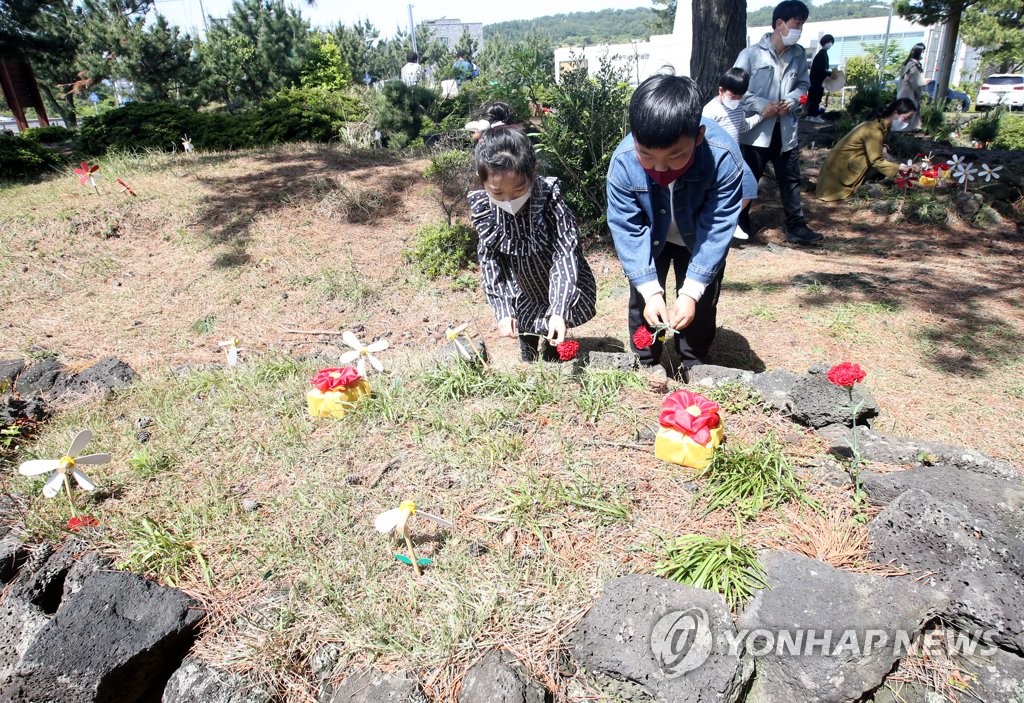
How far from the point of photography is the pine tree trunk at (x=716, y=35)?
5629 millimetres

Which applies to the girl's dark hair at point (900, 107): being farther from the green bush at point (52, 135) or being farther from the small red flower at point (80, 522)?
the green bush at point (52, 135)

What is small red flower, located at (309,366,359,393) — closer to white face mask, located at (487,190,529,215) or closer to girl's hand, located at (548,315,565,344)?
girl's hand, located at (548,315,565,344)

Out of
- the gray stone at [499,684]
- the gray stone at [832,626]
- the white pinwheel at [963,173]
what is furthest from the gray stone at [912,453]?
the white pinwheel at [963,173]

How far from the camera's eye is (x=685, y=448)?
2145 millimetres

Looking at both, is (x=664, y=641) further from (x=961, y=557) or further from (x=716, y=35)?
(x=716, y=35)

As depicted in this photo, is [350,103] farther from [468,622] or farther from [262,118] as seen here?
[468,622]

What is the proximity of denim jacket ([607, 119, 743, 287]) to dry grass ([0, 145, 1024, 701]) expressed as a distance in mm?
586

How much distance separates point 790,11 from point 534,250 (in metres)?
3.58

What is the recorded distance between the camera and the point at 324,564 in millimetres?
1940

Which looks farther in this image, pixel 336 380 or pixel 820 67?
pixel 820 67

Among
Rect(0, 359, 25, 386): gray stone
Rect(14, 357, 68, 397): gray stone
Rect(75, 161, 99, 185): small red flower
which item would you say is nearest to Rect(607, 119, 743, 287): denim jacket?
Rect(14, 357, 68, 397): gray stone

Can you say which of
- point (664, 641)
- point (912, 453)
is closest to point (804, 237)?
point (912, 453)

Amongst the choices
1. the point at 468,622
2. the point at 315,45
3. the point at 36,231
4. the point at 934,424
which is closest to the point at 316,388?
the point at 468,622

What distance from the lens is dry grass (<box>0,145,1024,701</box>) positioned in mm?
1781
